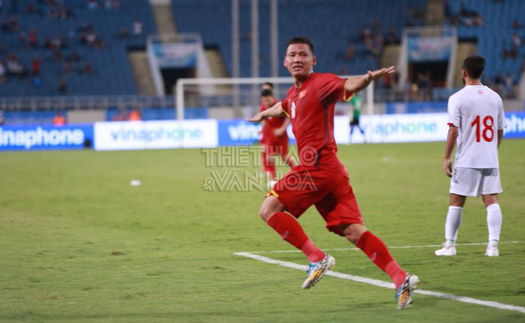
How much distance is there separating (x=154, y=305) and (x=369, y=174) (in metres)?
13.6

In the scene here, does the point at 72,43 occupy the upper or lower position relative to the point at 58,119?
upper

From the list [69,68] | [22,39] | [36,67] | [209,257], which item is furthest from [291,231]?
[22,39]

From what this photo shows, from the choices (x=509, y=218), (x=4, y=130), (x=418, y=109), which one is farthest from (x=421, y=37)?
(x=509, y=218)

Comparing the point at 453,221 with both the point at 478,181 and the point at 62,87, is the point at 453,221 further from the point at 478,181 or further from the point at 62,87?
the point at 62,87

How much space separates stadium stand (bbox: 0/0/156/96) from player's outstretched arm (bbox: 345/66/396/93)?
4061 centimetres

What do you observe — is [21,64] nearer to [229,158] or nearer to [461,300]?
[229,158]

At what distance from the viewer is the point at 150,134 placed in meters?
32.1

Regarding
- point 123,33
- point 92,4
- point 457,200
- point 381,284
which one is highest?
point 92,4

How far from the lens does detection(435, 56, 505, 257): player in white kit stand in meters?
8.51

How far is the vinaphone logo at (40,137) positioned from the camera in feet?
106

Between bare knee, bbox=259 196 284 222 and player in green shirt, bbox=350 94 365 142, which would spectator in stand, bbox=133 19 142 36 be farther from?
bare knee, bbox=259 196 284 222

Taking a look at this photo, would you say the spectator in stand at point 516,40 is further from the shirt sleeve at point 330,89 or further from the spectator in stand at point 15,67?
the shirt sleeve at point 330,89

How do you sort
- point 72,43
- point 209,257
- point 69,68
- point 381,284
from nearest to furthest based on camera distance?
point 381,284 < point 209,257 < point 69,68 < point 72,43

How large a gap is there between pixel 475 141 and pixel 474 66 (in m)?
0.81
